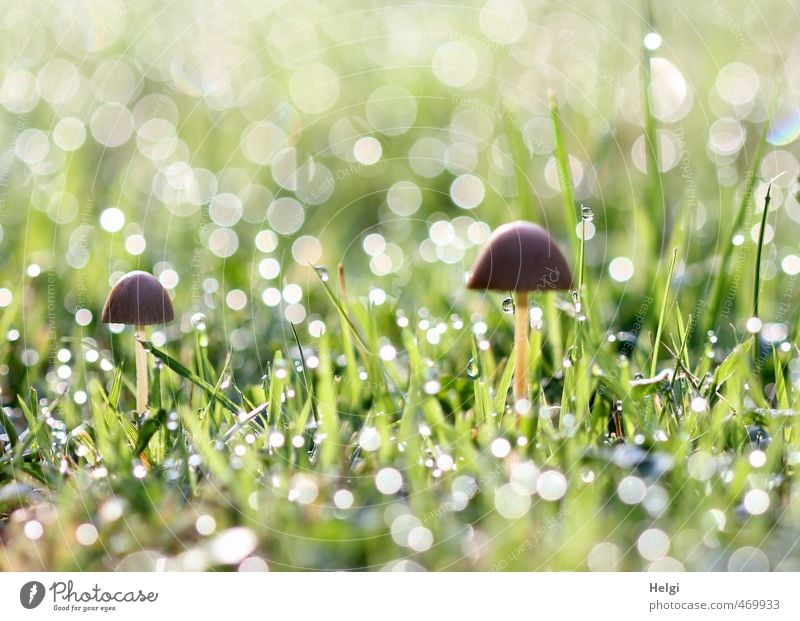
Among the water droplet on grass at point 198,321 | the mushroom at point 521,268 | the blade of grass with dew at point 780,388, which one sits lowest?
the blade of grass with dew at point 780,388

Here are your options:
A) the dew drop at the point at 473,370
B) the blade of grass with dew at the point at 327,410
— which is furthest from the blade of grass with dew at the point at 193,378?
the dew drop at the point at 473,370

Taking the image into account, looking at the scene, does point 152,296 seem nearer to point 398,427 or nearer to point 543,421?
point 398,427

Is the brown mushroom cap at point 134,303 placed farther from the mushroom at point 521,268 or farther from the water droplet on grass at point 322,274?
the mushroom at point 521,268

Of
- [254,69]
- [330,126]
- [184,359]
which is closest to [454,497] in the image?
[184,359]

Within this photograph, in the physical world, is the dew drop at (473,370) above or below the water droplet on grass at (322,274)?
below

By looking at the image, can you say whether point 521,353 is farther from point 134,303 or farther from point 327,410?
point 134,303
